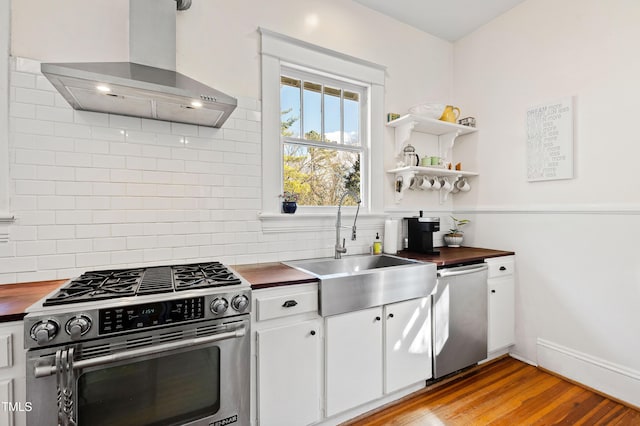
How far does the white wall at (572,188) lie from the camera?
2.09m

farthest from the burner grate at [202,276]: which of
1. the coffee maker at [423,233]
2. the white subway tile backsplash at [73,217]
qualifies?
the coffee maker at [423,233]

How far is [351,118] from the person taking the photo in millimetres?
2738

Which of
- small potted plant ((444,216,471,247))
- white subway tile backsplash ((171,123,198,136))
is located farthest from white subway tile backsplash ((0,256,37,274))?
small potted plant ((444,216,471,247))

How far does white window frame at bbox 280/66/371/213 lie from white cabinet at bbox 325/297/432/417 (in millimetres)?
960

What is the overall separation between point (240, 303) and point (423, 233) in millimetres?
1753

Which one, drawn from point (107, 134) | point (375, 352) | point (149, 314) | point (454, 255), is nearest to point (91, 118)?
point (107, 134)

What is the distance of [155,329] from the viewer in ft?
4.28

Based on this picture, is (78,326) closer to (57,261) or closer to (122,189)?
(57,261)

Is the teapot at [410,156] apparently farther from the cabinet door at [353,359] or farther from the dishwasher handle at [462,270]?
the cabinet door at [353,359]

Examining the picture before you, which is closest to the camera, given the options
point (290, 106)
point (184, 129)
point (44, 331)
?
point (44, 331)

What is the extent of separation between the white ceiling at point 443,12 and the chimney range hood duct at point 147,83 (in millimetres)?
1724

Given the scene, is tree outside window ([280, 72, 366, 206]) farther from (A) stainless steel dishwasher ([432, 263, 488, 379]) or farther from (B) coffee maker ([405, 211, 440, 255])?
(A) stainless steel dishwasher ([432, 263, 488, 379])

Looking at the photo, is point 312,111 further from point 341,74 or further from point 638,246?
point 638,246

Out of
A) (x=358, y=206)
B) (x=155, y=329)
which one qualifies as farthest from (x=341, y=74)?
(x=155, y=329)
